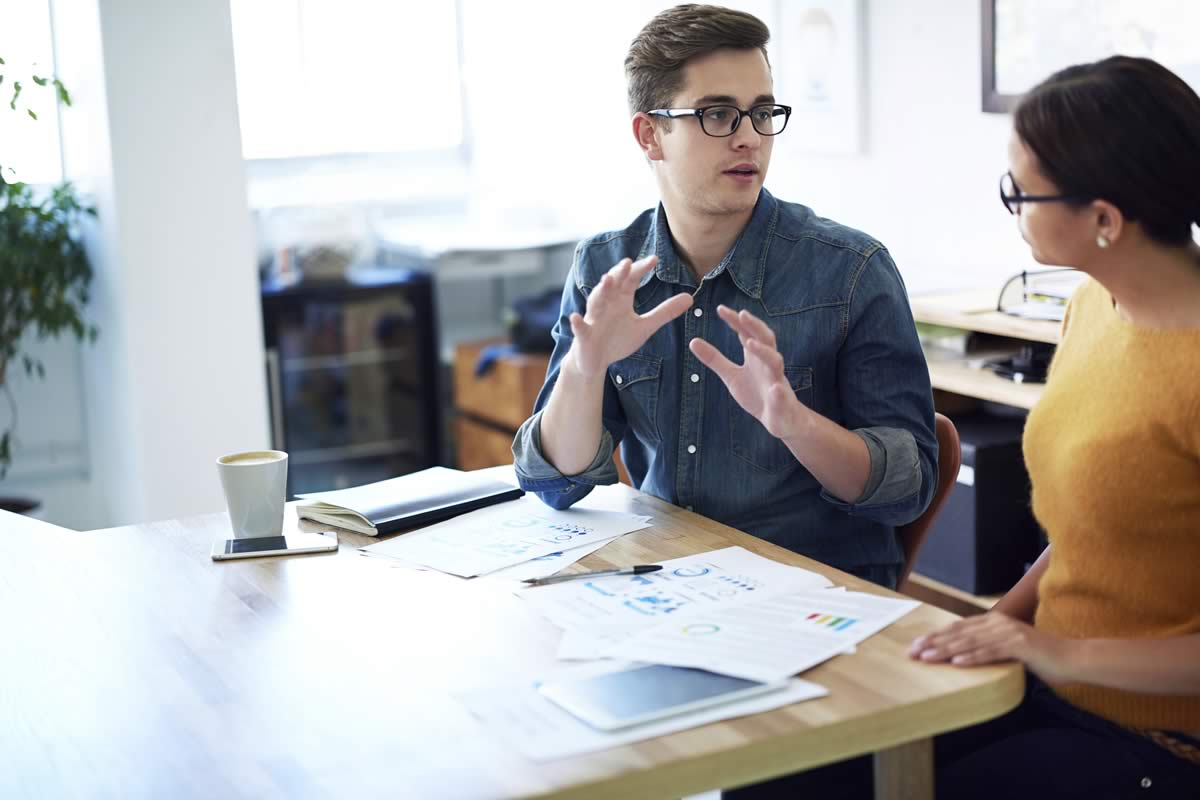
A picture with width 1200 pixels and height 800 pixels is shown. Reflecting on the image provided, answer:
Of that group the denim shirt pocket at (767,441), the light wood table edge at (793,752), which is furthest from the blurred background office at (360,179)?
the light wood table edge at (793,752)

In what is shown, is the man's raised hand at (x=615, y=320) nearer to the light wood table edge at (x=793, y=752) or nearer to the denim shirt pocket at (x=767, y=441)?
the denim shirt pocket at (x=767, y=441)

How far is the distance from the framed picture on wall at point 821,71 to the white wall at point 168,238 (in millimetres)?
1429

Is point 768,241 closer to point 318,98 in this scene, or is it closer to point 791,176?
point 791,176

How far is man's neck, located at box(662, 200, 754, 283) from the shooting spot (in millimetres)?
1929

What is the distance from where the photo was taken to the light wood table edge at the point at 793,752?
1055 millimetres

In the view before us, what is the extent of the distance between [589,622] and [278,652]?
31 cm

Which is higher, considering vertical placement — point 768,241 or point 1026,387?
point 768,241

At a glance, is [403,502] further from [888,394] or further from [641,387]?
[888,394]

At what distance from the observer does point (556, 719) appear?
1149 millimetres

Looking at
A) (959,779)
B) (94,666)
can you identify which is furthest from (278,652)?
(959,779)

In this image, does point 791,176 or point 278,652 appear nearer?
point 278,652

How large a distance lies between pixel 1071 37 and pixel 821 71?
804mm

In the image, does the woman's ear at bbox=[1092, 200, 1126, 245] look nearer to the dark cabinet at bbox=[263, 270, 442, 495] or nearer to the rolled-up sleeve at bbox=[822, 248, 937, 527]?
the rolled-up sleeve at bbox=[822, 248, 937, 527]

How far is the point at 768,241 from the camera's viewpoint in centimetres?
190
